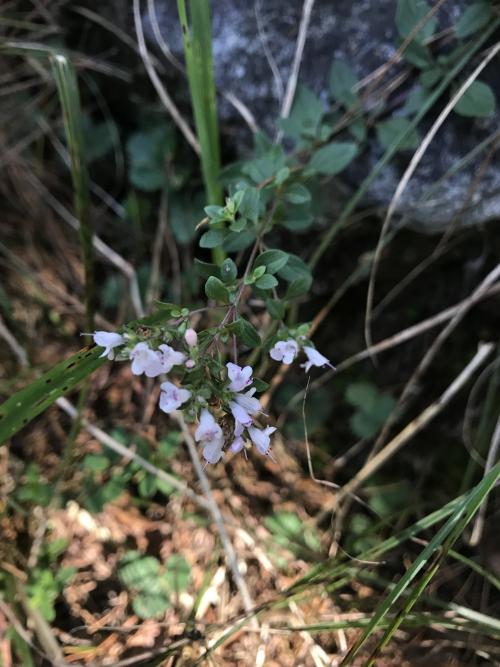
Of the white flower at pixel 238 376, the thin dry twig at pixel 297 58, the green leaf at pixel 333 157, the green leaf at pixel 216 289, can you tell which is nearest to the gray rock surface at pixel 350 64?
the thin dry twig at pixel 297 58

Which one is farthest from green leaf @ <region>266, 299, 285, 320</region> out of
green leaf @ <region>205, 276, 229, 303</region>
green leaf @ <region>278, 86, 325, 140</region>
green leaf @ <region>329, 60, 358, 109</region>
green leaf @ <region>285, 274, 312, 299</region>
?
green leaf @ <region>329, 60, 358, 109</region>

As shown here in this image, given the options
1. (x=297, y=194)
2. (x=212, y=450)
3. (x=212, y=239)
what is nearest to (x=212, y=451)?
(x=212, y=450)

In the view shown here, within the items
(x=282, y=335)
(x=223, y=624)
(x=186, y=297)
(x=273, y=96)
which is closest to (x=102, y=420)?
(x=186, y=297)

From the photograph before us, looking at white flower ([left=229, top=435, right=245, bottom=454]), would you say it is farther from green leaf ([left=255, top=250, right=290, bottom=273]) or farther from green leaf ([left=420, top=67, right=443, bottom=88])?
green leaf ([left=420, top=67, right=443, bottom=88])

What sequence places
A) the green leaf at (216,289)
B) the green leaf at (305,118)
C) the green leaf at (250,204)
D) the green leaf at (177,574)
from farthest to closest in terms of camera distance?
the green leaf at (177,574)
the green leaf at (305,118)
the green leaf at (250,204)
the green leaf at (216,289)

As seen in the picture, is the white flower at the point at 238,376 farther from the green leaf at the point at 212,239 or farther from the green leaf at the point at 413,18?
the green leaf at the point at 413,18

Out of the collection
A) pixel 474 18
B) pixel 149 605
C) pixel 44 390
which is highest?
pixel 474 18

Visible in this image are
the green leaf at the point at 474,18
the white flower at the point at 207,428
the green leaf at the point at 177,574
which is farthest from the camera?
the green leaf at the point at 177,574

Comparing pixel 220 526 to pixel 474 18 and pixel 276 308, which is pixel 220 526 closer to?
pixel 276 308
